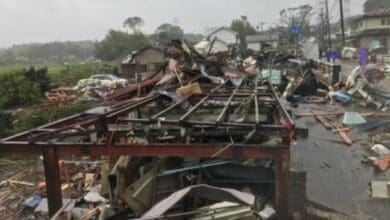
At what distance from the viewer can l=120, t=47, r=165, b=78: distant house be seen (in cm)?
3753

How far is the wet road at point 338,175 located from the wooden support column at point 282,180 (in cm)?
160

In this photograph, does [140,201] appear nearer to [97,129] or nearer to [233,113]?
[97,129]

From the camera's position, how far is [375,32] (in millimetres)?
54438

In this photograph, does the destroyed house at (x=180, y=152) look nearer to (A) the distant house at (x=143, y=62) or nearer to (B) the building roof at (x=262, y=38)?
(A) the distant house at (x=143, y=62)

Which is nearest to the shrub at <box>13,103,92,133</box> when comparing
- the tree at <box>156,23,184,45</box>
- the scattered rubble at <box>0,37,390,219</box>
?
the scattered rubble at <box>0,37,390,219</box>

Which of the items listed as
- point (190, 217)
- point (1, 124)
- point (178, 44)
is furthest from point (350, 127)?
point (1, 124)

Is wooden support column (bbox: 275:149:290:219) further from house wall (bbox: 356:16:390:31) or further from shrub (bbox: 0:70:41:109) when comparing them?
house wall (bbox: 356:16:390:31)

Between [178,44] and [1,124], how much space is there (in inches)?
346

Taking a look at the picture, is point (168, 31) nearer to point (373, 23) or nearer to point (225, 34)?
point (225, 34)

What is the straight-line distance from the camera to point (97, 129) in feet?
22.0

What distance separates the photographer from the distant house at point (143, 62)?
3753 cm

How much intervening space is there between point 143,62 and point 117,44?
28.6 m

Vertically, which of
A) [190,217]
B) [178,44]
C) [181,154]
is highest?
[178,44]

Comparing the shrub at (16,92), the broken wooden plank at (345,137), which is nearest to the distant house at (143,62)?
the shrub at (16,92)
